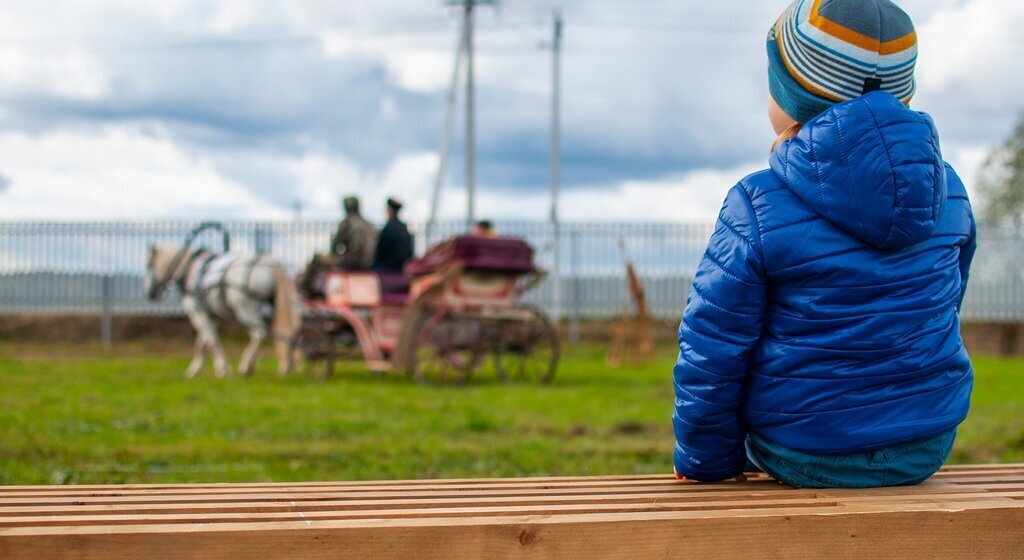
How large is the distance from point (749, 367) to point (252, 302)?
1241cm

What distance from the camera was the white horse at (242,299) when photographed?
1395 cm

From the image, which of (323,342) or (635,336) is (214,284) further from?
(635,336)

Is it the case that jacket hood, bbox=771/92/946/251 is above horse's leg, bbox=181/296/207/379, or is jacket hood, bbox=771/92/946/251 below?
above

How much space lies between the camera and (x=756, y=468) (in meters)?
2.79

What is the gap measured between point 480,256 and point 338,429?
4517mm

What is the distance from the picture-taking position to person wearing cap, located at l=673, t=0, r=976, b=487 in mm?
2322

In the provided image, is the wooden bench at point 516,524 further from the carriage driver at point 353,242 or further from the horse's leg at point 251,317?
the horse's leg at point 251,317

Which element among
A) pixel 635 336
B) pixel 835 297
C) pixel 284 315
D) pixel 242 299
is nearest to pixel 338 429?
pixel 835 297

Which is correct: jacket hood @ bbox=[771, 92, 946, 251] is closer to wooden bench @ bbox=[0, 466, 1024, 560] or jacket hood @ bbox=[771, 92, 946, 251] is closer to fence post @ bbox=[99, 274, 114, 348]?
wooden bench @ bbox=[0, 466, 1024, 560]

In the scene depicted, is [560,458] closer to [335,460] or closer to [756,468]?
[335,460]

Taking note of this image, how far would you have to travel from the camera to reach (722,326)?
7.90 ft

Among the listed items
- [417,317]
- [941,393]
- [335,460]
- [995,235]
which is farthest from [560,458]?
[995,235]

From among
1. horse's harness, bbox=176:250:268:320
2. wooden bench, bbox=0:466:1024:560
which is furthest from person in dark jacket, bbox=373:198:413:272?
wooden bench, bbox=0:466:1024:560

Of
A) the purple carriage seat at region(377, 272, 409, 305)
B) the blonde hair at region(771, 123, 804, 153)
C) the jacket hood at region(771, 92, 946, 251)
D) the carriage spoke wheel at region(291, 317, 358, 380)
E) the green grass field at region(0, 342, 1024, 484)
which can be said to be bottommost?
the green grass field at region(0, 342, 1024, 484)
